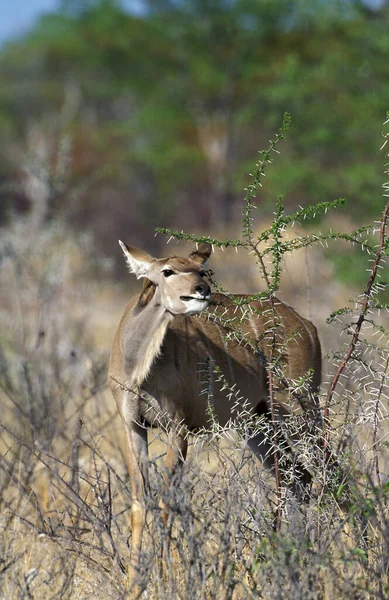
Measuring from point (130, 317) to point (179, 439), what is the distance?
2.29 ft

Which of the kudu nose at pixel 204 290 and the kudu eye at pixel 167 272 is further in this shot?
the kudu eye at pixel 167 272

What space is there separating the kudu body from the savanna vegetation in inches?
6.4

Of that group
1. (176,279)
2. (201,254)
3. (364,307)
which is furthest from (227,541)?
(201,254)

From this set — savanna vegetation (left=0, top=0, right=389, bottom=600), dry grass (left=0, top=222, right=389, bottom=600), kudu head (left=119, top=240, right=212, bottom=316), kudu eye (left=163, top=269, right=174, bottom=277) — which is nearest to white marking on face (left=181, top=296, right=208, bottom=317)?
kudu head (left=119, top=240, right=212, bottom=316)

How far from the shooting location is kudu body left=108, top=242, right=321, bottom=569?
16.2 feet

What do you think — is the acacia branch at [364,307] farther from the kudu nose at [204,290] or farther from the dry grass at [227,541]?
the kudu nose at [204,290]

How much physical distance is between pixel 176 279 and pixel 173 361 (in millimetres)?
578

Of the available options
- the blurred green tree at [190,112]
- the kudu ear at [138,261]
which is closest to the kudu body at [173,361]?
the kudu ear at [138,261]

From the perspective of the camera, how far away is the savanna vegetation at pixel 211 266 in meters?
4.20

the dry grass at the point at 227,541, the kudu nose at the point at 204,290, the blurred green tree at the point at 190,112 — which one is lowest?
the dry grass at the point at 227,541

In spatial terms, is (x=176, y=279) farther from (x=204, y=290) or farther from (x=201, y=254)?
(x=201, y=254)

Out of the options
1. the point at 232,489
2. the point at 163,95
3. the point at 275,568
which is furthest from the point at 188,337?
the point at 163,95

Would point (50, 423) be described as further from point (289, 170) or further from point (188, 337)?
point (289, 170)

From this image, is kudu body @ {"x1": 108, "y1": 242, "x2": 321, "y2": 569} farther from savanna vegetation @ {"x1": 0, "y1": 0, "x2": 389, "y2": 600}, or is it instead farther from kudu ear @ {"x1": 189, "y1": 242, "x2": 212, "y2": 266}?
savanna vegetation @ {"x1": 0, "y1": 0, "x2": 389, "y2": 600}
